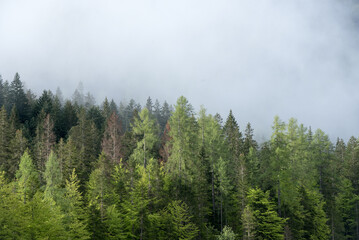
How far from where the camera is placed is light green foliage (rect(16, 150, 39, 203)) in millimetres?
35719

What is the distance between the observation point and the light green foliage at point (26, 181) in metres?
35.7

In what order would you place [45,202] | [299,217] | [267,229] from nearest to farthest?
[45,202] → [267,229] → [299,217]

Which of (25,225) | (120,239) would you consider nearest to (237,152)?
(120,239)

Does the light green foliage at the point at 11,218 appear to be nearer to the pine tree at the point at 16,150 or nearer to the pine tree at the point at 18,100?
the pine tree at the point at 16,150

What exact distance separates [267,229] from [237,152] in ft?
55.1

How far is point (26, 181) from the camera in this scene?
41.5 meters

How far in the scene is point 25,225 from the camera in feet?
90.9

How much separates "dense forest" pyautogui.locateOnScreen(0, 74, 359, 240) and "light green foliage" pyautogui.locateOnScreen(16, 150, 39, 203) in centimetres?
15

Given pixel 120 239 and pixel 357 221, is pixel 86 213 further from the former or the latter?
pixel 357 221

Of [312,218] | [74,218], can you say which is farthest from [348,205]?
[74,218]

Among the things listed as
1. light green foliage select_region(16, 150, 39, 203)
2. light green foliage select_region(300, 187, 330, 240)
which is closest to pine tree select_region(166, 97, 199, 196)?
light green foliage select_region(16, 150, 39, 203)

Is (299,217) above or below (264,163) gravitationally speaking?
below

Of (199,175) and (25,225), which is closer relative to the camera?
(25,225)

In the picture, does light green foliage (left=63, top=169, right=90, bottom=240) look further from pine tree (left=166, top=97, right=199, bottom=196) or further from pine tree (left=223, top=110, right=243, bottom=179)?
pine tree (left=223, top=110, right=243, bottom=179)
